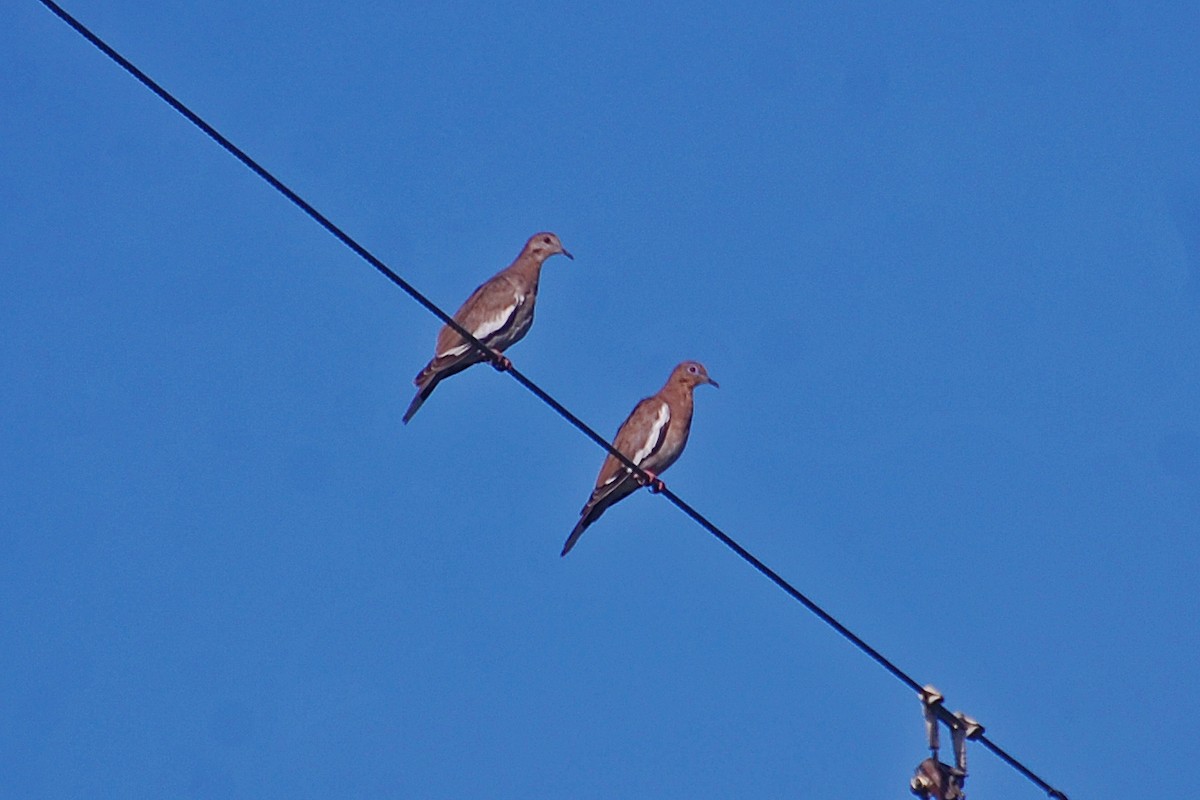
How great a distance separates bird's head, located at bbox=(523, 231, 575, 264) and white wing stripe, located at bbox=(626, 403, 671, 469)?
1.47 metres

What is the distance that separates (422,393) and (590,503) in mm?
1301

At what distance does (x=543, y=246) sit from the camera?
1364 cm

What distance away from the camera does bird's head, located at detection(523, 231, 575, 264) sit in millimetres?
13570

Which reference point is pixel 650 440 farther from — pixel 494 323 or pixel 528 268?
pixel 528 268

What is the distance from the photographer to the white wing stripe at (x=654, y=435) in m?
12.7

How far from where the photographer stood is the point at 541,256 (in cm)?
1356

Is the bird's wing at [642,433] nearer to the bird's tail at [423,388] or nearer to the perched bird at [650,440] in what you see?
the perched bird at [650,440]

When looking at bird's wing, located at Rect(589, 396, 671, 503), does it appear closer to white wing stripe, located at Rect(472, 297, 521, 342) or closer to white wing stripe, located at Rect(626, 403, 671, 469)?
white wing stripe, located at Rect(626, 403, 671, 469)

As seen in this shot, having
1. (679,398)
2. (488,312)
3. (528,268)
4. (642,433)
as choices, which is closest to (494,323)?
(488,312)

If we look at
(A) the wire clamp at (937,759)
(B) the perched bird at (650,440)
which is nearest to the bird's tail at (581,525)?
(B) the perched bird at (650,440)

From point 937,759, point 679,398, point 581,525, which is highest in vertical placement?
point 679,398

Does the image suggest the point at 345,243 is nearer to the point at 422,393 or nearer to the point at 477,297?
the point at 422,393

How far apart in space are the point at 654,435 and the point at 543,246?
179 centimetres

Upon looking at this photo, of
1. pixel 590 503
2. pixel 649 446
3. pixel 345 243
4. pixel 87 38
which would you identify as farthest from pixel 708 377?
pixel 87 38
